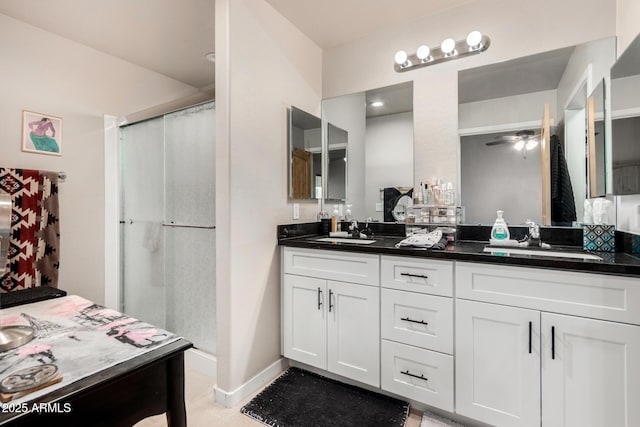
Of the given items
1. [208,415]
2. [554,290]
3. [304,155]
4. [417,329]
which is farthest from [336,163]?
[208,415]

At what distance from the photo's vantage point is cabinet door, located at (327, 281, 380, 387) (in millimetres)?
1785

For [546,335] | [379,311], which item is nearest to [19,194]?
[379,311]

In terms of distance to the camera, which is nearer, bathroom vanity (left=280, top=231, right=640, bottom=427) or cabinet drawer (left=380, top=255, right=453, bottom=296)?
bathroom vanity (left=280, top=231, right=640, bottom=427)

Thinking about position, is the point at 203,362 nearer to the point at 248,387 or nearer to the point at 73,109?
the point at 248,387

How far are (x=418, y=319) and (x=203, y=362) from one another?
1.53 m

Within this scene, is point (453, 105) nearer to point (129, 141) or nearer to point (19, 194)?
point (129, 141)

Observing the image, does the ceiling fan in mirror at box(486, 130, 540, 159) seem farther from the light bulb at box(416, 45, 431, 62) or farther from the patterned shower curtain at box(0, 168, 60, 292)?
the patterned shower curtain at box(0, 168, 60, 292)

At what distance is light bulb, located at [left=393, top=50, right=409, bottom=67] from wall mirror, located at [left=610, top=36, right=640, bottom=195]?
1146 mm

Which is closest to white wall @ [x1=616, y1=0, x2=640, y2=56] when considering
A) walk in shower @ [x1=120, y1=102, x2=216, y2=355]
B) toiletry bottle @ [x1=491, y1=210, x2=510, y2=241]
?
toiletry bottle @ [x1=491, y1=210, x2=510, y2=241]

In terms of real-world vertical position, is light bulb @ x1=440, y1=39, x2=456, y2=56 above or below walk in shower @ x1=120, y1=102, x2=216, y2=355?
above

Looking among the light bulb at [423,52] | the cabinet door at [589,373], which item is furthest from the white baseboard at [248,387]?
the light bulb at [423,52]

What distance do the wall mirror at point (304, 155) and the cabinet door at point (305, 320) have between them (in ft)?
2.18

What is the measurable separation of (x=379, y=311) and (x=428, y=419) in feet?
1.98

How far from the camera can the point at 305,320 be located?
204cm
